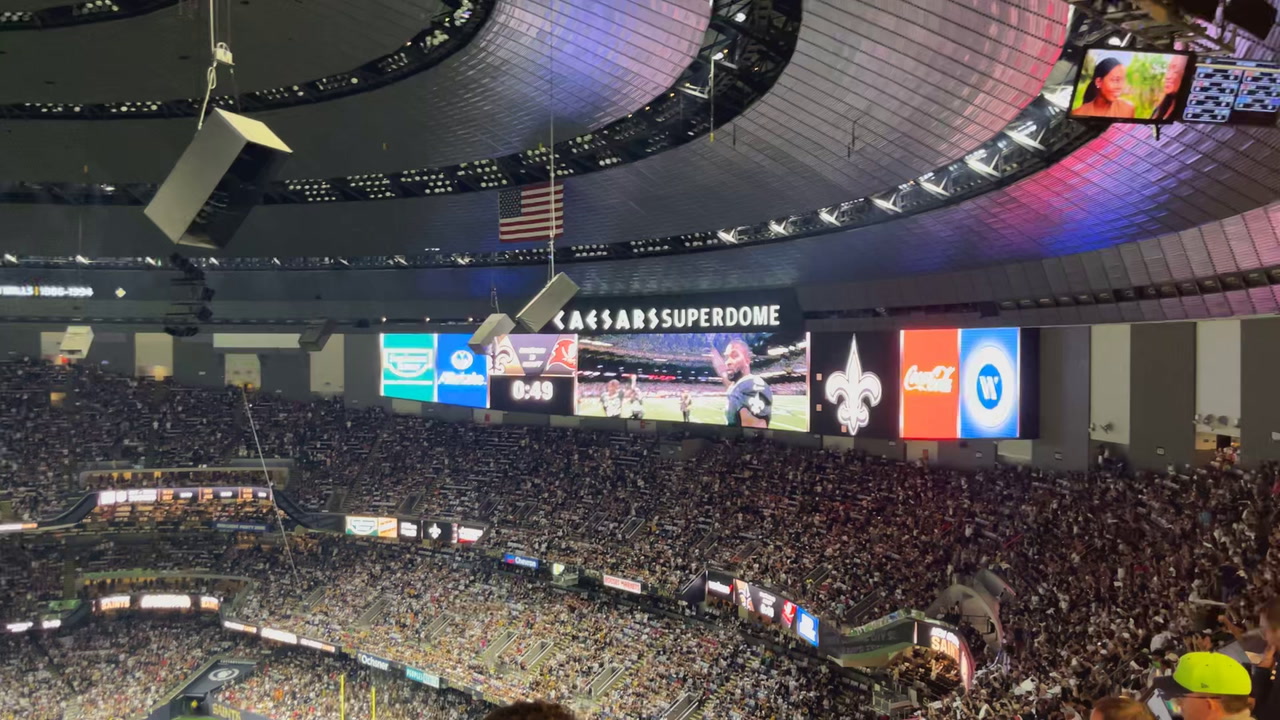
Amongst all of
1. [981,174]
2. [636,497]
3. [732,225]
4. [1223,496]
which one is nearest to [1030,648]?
[1223,496]

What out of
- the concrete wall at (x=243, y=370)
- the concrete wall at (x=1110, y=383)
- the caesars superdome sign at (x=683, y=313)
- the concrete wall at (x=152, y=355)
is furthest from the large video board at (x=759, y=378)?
the concrete wall at (x=152, y=355)

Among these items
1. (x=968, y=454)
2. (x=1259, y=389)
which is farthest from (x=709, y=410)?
(x=1259, y=389)

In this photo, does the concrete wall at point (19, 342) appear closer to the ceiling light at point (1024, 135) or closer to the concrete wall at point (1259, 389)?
the ceiling light at point (1024, 135)

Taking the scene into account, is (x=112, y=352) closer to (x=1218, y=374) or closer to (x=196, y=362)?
(x=196, y=362)

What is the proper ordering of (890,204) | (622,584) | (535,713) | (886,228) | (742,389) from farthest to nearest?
(622,584)
(742,389)
(886,228)
(890,204)
(535,713)

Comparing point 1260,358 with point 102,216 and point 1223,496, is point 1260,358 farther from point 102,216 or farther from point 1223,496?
point 102,216

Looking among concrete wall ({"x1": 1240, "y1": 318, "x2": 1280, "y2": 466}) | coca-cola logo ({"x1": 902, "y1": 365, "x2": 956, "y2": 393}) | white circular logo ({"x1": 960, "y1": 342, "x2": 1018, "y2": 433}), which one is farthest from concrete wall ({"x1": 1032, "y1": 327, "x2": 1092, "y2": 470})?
concrete wall ({"x1": 1240, "y1": 318, "x2": 1280, "y2": 466})

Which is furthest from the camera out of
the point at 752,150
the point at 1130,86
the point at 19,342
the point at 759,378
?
the point at 19,342
